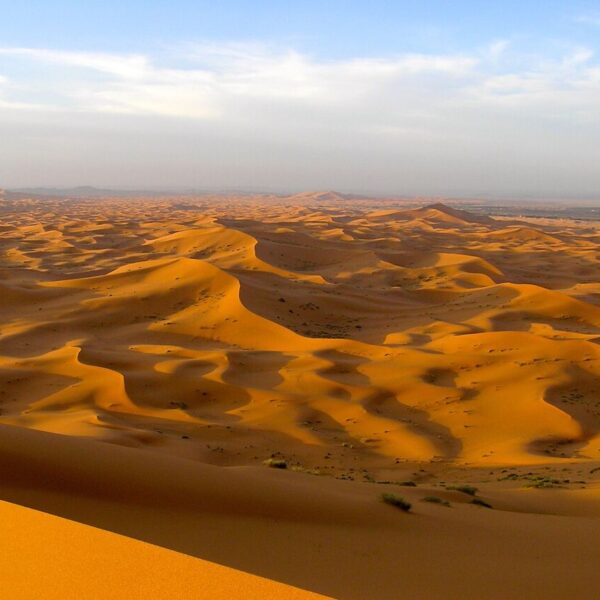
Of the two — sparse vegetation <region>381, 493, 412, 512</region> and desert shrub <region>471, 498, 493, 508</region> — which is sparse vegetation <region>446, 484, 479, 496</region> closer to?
desert shrub <region>471, 498, 493, 508</region>

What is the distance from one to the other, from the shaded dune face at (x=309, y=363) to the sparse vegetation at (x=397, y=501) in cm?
308

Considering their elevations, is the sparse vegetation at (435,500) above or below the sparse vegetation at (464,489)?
above

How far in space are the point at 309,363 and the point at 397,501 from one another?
28.1 ft

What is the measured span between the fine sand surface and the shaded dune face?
0.06m

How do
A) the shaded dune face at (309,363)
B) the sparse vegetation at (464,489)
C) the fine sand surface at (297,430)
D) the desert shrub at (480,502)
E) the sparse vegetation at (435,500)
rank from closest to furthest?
1. the fine sand surface at (297,430)
2. the sparse vegetation at (435,500)
3. the desert shrub at (480,502)
4. the sparse vegetation at (464,489)
5. the shaded dune face at (309,363)

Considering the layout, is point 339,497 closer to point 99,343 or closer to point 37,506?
point 37,506

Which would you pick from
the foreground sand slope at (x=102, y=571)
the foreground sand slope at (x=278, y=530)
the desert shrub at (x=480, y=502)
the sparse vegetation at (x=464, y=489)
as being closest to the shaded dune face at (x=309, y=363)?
the sparse vegetation at (x=464, y=489)

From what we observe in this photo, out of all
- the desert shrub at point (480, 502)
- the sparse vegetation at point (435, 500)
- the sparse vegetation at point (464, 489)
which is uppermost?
the sparse vegetation at point (435, 500)

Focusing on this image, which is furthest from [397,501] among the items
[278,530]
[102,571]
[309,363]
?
[309,363]

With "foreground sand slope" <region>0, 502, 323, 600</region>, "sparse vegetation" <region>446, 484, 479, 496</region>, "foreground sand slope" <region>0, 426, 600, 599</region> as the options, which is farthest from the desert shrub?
"foreground sand slope" <region>0, 502, 323, 600</region>

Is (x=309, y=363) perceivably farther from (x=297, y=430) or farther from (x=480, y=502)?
(x=480, y=502)

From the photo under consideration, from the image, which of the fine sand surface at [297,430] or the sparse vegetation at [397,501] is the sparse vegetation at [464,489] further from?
the sparse vegetation at [397,501]

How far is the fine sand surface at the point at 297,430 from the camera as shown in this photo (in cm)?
373

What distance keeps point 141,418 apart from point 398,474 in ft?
14.7
